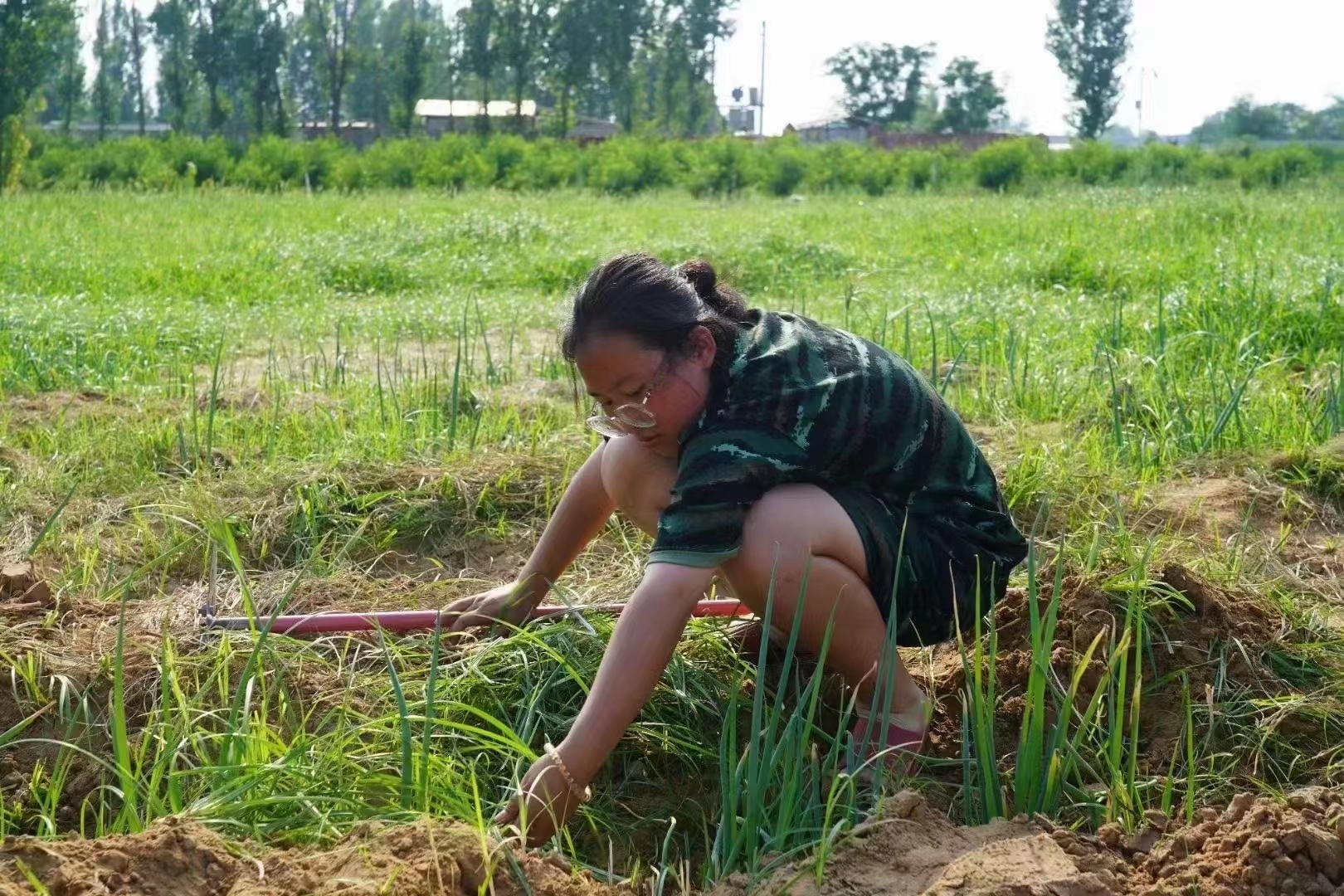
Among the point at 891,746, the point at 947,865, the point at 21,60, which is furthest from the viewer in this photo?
the point at 21,60

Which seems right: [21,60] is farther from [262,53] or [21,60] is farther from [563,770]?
[563,770]

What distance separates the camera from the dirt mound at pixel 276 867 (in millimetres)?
1573

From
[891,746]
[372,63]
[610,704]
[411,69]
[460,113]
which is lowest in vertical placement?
[891,746]

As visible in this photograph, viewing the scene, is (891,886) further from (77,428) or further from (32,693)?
(77,428)

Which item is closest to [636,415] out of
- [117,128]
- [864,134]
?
[117,128]

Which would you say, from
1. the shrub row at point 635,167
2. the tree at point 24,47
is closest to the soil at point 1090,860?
the shrub row at point 635,167

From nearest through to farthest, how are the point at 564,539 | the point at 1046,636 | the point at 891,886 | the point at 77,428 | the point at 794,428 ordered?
the point at 891,886, the point at 1046,636, the point at 794,428, the point at 564,539, the point at 77,428

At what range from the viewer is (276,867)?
167 centimetres

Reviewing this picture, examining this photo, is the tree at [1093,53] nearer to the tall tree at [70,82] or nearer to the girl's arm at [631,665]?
the tall tree at [70,82]

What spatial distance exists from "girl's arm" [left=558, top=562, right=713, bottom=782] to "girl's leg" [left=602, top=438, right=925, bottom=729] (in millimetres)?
165

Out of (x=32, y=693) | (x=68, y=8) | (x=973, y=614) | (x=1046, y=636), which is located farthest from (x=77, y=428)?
(x=68, y=8)

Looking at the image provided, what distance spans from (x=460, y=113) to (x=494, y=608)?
60.1m

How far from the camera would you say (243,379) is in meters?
5.04

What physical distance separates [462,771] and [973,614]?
90 centimetres
